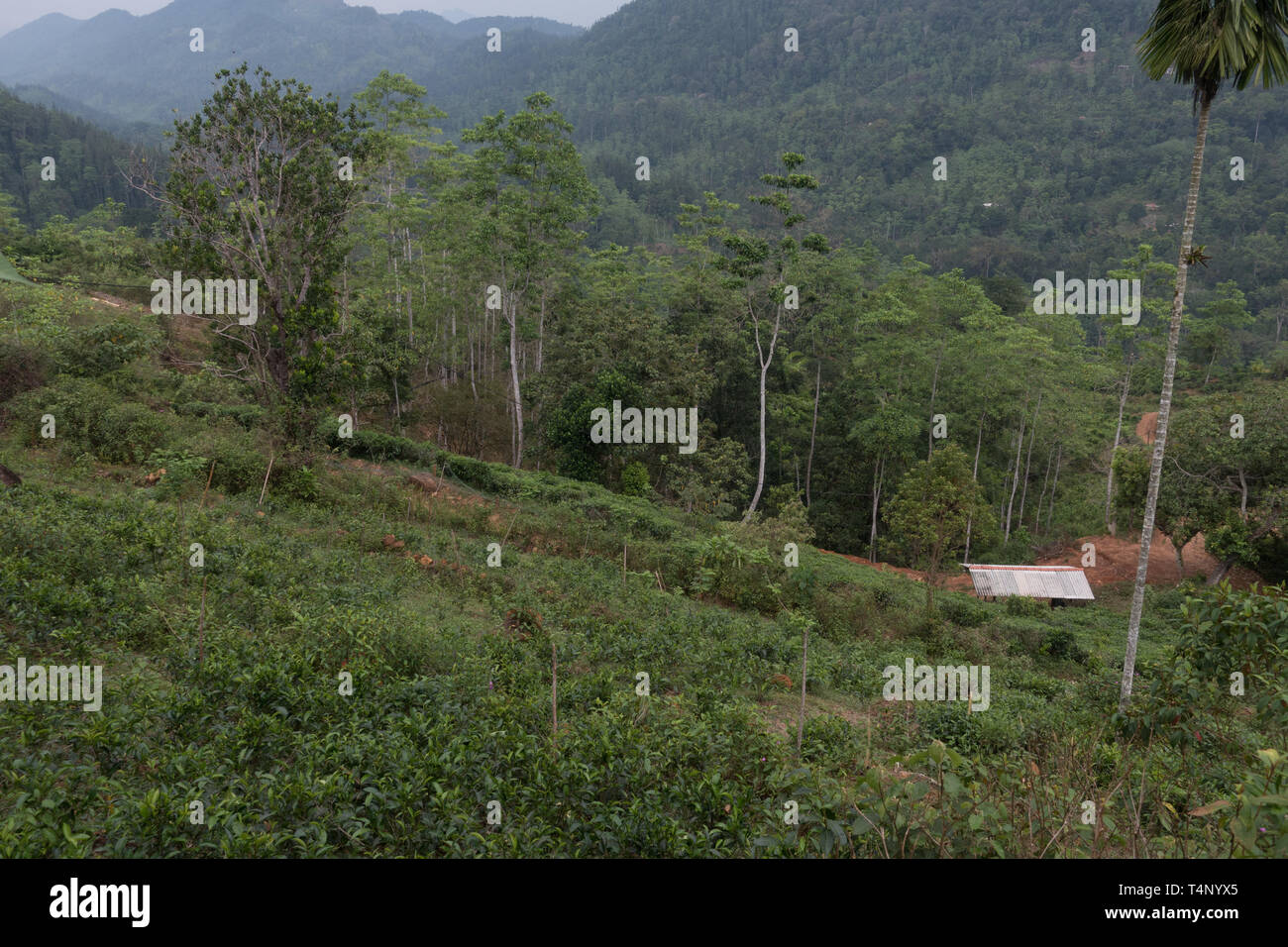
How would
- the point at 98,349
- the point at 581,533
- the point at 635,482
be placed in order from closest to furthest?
1. the point at 581,533
2. the point at 98,349
3. the point at 635,482

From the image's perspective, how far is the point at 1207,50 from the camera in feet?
26.8

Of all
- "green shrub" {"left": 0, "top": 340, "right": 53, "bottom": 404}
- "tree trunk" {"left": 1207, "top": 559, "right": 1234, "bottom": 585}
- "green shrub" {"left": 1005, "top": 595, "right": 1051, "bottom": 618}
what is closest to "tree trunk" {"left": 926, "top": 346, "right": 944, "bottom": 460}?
"green shrub" {"left": 1005, "top": 595, "right": 1051, "bottom": 618}

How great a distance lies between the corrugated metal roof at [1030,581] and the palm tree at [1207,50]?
10977mm

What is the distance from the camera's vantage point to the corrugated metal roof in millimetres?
19562

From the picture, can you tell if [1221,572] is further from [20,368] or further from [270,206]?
[20,368]

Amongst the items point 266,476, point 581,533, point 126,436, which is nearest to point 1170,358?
point 581,533

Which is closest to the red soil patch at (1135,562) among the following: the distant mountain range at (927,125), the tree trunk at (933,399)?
the tree trunk at (933,399)

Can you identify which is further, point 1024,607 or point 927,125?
point 927,125

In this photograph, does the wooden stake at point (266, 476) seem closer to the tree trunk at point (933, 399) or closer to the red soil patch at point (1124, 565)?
the red soil patch at point (1124, 565)

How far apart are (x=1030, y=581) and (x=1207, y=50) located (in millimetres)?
14590

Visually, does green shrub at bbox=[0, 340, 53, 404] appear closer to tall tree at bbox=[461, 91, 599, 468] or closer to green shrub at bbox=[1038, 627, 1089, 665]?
tall tree at bbox=[461, 91, 599, 468]

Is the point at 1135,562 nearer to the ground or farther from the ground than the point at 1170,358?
nearer to the ground
